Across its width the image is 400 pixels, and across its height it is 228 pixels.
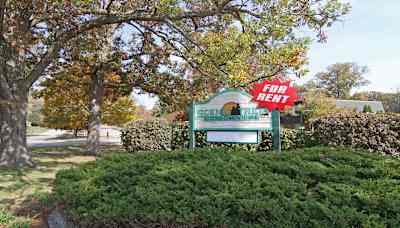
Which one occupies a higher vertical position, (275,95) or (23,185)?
(275,95)

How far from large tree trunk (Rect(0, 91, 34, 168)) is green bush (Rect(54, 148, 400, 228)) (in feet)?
17.8

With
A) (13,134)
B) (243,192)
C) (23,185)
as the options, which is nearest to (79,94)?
(13,134)

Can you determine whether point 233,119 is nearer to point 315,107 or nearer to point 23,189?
point 23,189

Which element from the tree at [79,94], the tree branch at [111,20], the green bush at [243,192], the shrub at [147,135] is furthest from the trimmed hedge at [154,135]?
the green bush at [243,192]

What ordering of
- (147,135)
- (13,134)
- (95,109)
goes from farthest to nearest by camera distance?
(95,109), (147,135), (13,134)

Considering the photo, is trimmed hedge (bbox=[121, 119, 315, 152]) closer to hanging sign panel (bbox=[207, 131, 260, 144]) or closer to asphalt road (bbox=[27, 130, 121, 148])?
hanging sign panel (bbox=[207, 131, 260, 144])

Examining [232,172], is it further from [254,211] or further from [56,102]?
[56,102]

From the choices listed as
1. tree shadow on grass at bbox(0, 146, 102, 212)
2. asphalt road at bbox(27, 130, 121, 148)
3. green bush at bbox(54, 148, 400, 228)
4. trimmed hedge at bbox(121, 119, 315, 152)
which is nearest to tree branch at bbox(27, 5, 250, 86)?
tree shadow on grass at bbox(0, 146, 102, 212)

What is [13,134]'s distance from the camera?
855 centimetres

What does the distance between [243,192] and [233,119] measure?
142 inches

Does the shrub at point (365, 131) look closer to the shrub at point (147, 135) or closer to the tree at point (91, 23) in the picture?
the tree at point (91, 23)

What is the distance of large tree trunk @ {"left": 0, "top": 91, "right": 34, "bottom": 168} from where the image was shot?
840 centimetres

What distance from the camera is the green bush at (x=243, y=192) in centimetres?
246

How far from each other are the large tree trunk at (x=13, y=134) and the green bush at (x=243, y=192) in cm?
543
